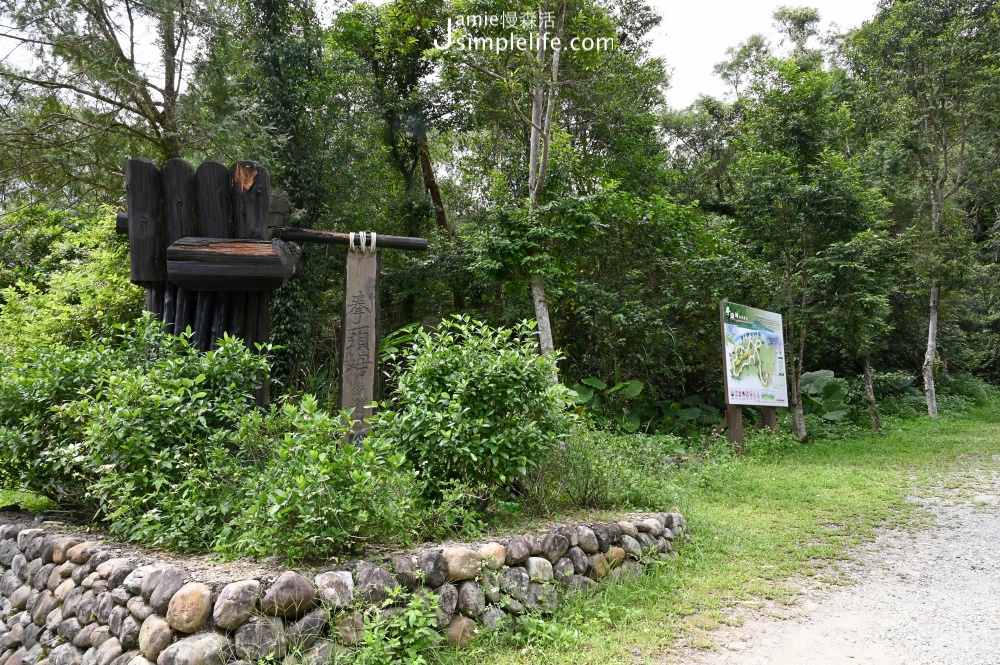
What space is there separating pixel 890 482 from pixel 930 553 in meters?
2.82

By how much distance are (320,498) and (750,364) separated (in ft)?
25.9

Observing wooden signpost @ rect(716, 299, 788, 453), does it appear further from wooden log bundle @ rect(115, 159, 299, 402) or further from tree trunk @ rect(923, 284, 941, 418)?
wooden log bundle @ rect(115, 159, 299, 402)

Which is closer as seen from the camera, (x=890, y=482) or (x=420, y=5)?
(x=890, y=482)

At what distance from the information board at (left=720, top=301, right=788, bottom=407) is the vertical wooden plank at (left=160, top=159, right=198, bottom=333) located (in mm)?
6817

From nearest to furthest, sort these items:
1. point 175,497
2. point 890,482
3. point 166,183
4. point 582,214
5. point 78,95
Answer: point 175,497 < point 166,183 < point 890,482 < point 582,214 < point 78,95

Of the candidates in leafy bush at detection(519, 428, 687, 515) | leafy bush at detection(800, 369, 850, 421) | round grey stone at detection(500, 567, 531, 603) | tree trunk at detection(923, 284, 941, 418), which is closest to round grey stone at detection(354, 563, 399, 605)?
round grey stone at detection(500, 567, 531, 603)

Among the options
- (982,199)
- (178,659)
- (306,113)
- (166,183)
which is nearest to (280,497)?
(178,659)

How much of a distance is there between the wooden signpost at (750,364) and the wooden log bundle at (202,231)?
6.23 meters

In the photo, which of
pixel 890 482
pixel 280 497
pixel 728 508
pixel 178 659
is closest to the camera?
pixel 178 659

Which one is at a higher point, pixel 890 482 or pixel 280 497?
pixel 280 497

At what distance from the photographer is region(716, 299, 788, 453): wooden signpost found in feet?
30.1

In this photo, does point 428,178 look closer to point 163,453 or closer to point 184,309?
point 184,309

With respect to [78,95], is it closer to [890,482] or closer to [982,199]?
[890,482]

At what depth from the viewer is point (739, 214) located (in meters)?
11.2
